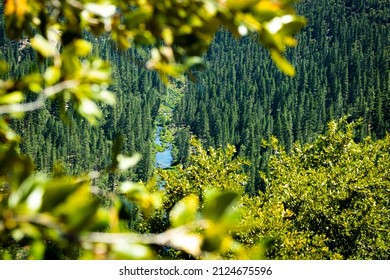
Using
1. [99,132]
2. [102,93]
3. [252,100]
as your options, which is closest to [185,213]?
[102,93]

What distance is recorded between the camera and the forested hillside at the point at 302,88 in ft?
353

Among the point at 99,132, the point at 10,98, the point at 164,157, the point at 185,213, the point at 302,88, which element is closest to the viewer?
the point at 185,213

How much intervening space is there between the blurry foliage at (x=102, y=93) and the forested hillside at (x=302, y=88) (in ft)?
270

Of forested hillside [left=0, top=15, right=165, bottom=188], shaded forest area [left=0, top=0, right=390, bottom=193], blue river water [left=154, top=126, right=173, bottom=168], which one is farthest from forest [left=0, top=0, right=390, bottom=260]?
blue river water [left=154, top=126, right=173, bottom=168]

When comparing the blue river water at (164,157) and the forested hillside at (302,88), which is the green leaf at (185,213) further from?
the blue river water at (164,157)

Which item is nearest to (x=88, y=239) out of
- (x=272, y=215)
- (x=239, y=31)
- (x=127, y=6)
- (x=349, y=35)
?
(x=239, y=31)

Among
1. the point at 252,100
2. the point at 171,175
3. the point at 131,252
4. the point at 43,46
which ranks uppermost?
the point at 252,100

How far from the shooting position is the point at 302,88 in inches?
5118

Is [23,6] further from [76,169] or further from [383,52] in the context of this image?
[383,52]

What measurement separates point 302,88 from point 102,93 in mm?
131703

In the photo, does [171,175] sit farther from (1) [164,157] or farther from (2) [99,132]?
(1) [164,157]

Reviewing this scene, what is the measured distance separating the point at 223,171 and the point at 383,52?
130 m

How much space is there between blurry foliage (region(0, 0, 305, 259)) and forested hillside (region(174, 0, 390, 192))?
8218cm

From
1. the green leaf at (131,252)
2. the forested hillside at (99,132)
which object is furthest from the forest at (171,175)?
the forested hillside at (99,132)
